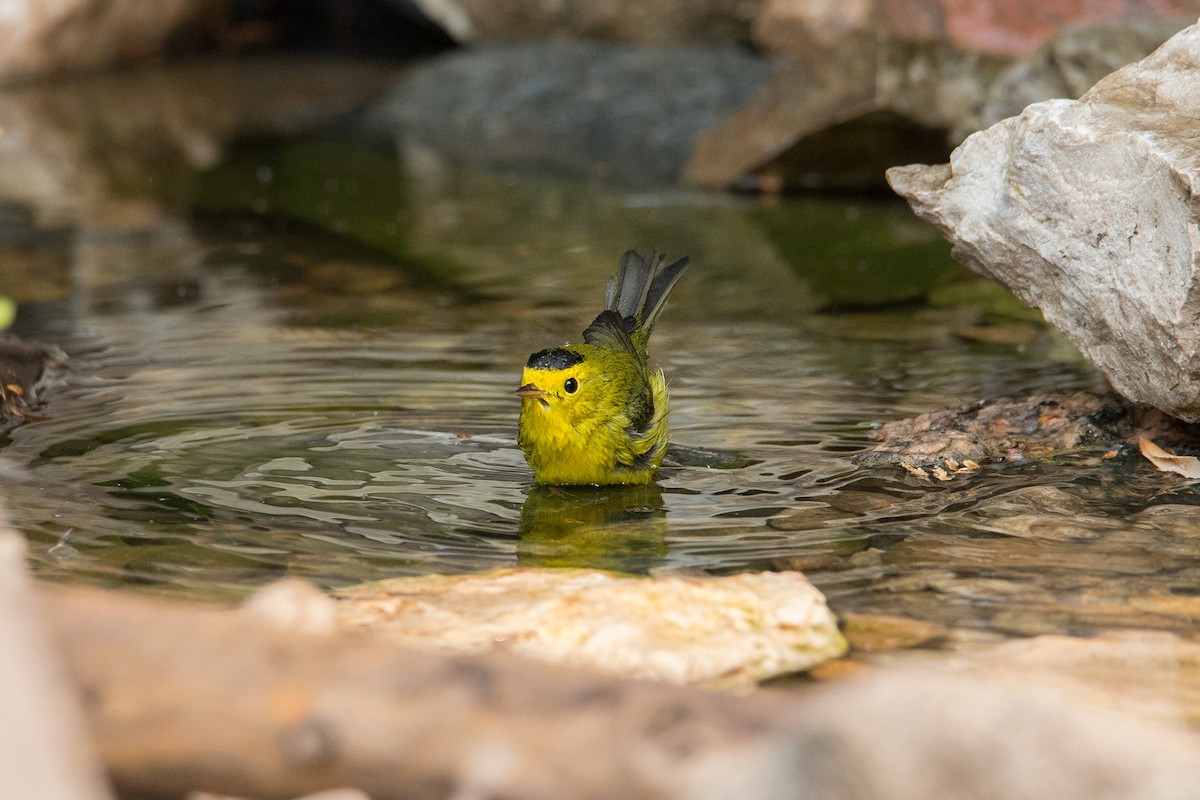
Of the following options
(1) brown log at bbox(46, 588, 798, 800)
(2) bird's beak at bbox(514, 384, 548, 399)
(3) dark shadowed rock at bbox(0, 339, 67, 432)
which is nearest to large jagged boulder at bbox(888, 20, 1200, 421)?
(2) bird's beak at bbox(514, 384, 548, 399)

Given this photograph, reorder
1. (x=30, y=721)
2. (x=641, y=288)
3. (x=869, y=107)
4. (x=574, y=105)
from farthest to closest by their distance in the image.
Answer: (x=574, y=105) < (x=869, y=107) < (x=641, y=288) < (x=30, y=721)

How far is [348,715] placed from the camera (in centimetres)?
220

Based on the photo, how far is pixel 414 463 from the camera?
14.9ft

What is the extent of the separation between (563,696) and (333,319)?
450 centimetres

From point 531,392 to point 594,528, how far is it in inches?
17.1

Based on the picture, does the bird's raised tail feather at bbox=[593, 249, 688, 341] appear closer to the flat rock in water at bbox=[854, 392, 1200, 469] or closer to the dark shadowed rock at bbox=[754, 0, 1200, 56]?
the flat rock in water at bbox=[854, 392, 1200, 469]

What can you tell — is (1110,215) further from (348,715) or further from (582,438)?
(348,715)

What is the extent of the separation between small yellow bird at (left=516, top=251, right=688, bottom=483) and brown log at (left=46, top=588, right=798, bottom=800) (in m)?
1.92

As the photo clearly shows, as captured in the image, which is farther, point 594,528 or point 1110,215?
point 594,528

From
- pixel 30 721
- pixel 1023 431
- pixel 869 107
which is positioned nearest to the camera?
pixel 30 721

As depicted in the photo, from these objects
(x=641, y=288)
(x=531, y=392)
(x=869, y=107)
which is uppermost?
(x=869, y=107)

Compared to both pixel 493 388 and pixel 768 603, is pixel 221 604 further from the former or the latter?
pixel 493 388

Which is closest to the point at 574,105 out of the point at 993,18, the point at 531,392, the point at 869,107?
the point at 869,107

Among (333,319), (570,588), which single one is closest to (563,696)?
(570,588)
